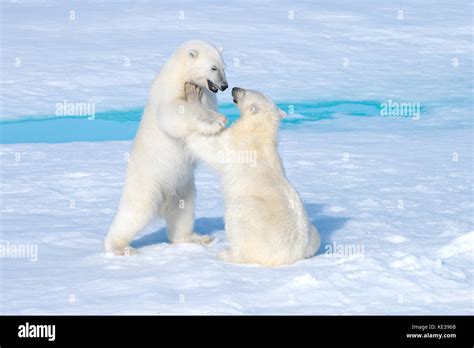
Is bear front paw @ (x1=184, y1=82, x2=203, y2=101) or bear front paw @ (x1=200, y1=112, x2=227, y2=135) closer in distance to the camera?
bear front paw @ (x1=200, y1=112, x2=227, y2=135)

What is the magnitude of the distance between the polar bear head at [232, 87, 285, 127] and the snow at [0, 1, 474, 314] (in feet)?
2.42

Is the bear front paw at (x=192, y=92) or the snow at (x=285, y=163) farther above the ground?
the bear front paw at (x=192, y=92)

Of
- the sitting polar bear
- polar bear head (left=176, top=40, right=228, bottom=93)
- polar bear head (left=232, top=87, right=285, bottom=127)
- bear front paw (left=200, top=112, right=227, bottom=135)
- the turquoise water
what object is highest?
polar bear head (left=176, top=40, right=228, bottom=93)

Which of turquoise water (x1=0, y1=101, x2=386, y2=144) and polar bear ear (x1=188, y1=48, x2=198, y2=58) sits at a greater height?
polar bear ear (x1=188, y1=48, x2=198, y2=58)

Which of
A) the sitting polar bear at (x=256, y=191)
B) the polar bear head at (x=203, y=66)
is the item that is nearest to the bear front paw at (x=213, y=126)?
the sitting polar bear at (x=256, y=191)

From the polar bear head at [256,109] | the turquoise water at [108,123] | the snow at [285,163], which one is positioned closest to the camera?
the snow at [285,163]

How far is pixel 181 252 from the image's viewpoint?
4.69 metres

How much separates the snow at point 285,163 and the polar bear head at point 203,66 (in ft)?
3.00

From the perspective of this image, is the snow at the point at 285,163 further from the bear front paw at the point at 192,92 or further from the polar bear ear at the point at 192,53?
the polar bear ear at the point at 192,53

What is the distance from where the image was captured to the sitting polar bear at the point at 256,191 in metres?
4.19

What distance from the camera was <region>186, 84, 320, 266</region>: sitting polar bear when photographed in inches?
165

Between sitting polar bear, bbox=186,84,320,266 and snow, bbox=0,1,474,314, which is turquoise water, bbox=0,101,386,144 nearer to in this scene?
snow, bbox=0,1,474,314

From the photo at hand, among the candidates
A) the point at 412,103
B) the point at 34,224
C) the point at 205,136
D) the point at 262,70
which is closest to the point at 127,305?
the point at 205,136

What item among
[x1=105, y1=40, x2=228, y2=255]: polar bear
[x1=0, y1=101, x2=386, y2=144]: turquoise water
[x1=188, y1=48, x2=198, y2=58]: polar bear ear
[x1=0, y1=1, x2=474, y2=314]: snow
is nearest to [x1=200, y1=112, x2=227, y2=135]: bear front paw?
[x1=105, y1=40, x2=228, y2=255]: polar bear
